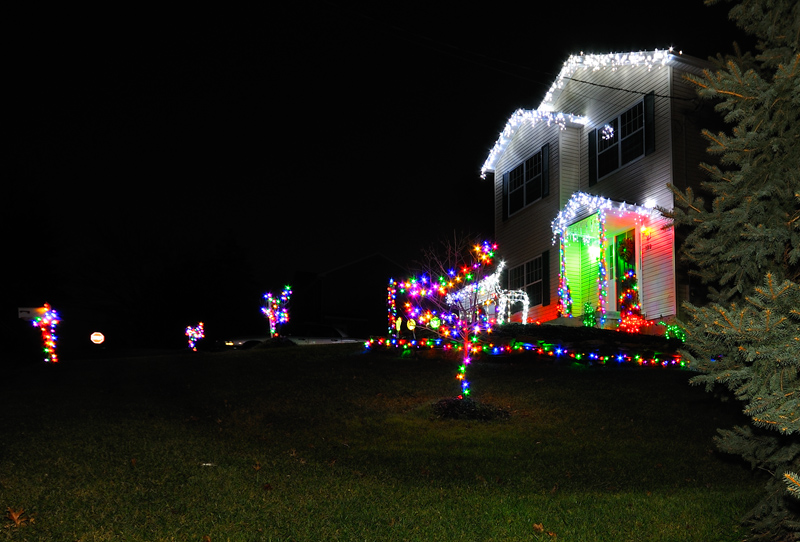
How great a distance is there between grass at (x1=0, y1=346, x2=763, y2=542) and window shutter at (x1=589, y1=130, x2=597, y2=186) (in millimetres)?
6589

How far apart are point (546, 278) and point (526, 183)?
303cm

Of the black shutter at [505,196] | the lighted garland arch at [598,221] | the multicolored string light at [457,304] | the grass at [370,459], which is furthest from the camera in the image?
the black shutter at [505,196]

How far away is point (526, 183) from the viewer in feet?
67.8

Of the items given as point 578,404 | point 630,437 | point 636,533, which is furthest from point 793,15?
point 578,404

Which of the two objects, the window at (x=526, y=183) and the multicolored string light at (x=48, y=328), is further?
the multicolored string light at (x=48, y=328)

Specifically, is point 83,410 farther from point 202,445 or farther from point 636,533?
point 636,533

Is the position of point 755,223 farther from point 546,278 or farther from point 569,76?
point 569,76

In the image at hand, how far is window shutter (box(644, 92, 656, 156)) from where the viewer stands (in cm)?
1611

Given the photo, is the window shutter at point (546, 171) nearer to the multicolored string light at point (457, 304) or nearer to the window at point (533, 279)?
the window at point (533, 279)

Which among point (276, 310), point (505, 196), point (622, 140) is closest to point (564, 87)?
point (622, 140)

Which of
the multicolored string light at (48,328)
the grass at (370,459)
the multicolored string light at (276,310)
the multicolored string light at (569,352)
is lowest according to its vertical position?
the grass at (370,459)

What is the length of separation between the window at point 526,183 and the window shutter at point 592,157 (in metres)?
1.28

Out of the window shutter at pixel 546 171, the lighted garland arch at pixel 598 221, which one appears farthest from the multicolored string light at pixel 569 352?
the window shutter at pixel 546 171

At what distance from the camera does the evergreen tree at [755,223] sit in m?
5.21
